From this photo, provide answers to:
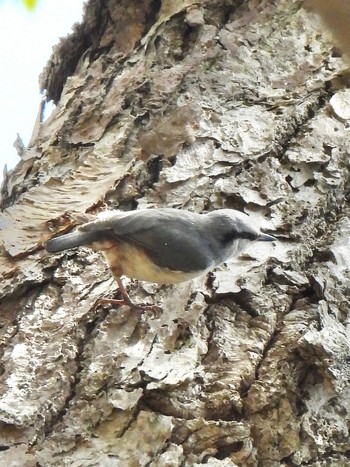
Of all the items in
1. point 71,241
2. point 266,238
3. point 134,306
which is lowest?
point 266,238

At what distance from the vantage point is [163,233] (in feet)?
Answer: 4.64

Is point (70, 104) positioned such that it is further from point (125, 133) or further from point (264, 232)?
point (264, 232)

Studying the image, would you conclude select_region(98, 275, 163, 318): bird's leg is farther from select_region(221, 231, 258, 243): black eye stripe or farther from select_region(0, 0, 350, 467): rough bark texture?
select_region(221, 231, 258, 243): black eye stripe

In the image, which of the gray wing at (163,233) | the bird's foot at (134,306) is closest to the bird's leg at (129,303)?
the bird's foot at (134,306)

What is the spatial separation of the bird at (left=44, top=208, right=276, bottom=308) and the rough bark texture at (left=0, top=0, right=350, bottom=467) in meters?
0.04

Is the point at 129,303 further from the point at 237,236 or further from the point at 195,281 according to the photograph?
the point at 237,236

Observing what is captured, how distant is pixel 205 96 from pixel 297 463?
1.10 metres

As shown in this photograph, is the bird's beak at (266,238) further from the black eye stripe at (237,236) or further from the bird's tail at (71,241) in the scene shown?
the bird's tail at (71,241)

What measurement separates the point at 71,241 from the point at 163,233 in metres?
0.21

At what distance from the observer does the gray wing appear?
55.0 inches

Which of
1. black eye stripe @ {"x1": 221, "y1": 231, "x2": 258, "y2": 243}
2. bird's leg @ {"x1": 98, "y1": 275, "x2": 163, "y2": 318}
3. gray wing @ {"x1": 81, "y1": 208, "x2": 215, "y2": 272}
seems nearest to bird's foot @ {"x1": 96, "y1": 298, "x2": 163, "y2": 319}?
bird's leg @ {"x1": 98, "y1": 275, "x2": 163, "y2": 318}

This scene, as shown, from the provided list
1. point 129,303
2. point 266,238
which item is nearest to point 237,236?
point 266,238

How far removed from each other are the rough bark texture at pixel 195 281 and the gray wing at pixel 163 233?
69 millimetres

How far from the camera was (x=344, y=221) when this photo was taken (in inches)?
61.9
